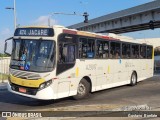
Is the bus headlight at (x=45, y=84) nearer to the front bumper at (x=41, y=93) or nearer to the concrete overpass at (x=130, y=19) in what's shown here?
the front bumper at (x=41, y=93)

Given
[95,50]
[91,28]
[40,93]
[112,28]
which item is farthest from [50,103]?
[91,28]

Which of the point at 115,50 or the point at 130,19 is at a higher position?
the point at 130,19

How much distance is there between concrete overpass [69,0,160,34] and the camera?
1918 inches

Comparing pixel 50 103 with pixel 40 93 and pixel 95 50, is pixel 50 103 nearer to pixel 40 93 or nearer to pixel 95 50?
pixel 40 93

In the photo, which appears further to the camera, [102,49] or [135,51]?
[135,51]

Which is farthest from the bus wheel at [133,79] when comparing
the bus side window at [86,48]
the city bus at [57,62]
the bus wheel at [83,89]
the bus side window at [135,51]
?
the bus wheel at [83,89]

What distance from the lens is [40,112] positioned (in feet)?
35.9

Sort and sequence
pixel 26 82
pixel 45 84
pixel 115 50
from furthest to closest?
pixel 115 50 → pixel 26 82 → pixel 45 84

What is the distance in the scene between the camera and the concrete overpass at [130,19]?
1918 inches

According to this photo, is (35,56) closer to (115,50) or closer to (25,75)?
(25,75)

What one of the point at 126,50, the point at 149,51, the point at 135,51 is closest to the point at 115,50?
the point at 126,50

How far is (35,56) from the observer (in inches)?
487

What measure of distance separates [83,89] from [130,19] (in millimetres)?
42583

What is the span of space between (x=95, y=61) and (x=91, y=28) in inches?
2191
